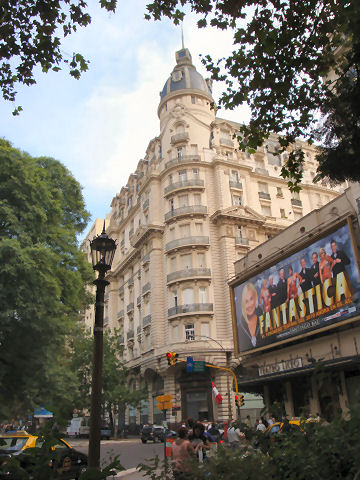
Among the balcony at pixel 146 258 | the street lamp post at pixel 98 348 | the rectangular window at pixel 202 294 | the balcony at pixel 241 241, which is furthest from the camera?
the balcony at pixel 146 258

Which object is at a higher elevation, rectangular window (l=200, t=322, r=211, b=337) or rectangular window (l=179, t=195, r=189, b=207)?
rectangular window (l=179, t=195, r=189, b=207)

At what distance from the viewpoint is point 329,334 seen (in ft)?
74.7

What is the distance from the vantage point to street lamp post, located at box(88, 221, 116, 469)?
6.59 m

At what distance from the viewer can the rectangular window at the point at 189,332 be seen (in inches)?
1484

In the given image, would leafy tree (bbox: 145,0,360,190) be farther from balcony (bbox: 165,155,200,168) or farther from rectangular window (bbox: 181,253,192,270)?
balcony (bbox: 165,155,200,168)

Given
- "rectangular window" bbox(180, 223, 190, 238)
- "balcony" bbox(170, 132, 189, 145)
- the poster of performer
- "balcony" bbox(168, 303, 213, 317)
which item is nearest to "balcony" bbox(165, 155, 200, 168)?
"balcony" bbox(170, 132, 189, 145)

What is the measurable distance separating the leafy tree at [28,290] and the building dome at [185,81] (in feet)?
107

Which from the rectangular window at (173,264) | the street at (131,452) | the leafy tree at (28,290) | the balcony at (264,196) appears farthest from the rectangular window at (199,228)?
the leafy tree at (28,290)

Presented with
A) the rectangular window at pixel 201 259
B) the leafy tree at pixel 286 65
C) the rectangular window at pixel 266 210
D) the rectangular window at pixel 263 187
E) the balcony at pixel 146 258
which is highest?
the rectangular window at pixel 263 187

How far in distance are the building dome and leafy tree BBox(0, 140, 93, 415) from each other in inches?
1283

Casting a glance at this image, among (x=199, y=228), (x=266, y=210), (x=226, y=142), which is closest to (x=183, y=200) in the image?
(x=199, y=228)

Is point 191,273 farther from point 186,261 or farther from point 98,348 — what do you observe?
point 98,348

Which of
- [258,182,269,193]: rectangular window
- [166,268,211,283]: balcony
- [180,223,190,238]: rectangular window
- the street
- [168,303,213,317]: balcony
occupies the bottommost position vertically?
the street

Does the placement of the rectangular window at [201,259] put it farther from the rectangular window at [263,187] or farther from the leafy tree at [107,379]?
the leafy tree at [107,379]
